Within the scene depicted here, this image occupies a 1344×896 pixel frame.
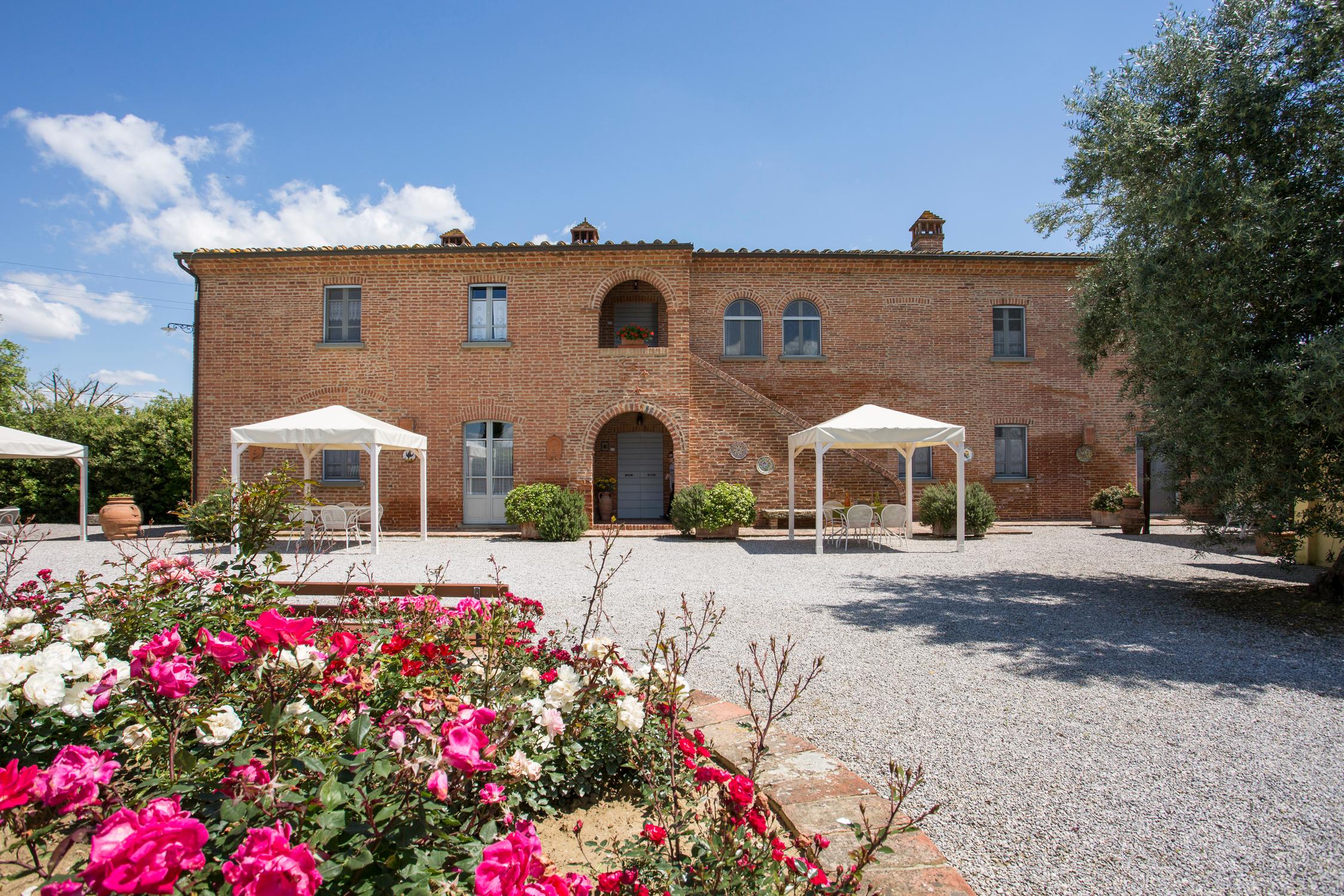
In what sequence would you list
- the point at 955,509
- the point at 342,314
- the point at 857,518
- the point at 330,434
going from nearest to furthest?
the point at 330,434, the point at 857,518, the point at 955,509, the point at 342,314

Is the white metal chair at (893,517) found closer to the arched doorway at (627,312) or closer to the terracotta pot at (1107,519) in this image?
the terracotta pot at (1107,519)

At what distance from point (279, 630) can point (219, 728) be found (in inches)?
12.6

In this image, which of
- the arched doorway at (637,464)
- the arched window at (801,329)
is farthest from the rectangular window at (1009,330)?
the arched doorway at (637,464)

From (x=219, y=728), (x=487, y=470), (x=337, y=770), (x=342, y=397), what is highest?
(x=342, y=397)

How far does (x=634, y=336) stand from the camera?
48.4 feet

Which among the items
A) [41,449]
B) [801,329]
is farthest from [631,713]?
[41,449]

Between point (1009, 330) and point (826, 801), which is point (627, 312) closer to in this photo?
point (1009, 330)

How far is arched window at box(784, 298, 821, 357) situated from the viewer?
620 inches

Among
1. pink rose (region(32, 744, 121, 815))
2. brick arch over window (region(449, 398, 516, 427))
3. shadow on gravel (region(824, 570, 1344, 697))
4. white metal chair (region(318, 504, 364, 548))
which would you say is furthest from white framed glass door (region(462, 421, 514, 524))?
pink rose (region(32, 744, 121, 815))

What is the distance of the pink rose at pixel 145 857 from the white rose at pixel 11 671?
3.40 ft

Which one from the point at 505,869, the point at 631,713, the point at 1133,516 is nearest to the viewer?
the point at 505,869

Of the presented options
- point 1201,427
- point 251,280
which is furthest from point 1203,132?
point 251,280

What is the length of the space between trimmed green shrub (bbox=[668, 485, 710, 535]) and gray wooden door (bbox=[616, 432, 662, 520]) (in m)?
3.41

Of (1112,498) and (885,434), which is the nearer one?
(885,434)
